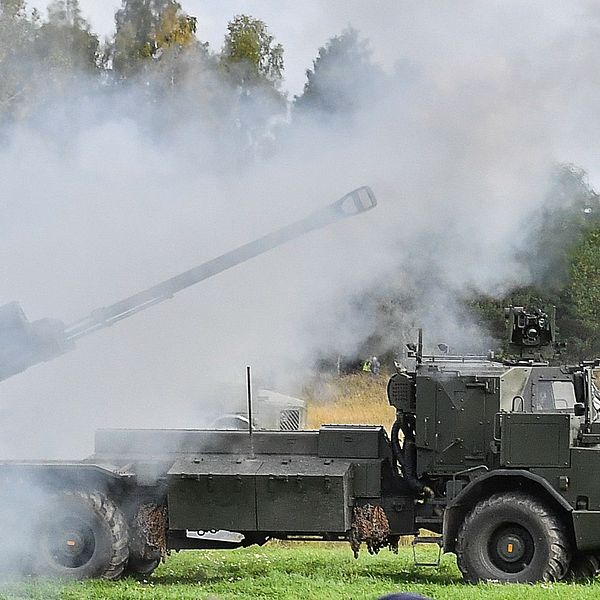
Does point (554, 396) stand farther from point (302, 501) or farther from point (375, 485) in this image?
point (302, 501)

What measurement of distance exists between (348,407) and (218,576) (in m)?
9.54

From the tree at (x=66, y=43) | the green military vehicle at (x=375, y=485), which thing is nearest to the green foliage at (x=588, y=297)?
the tree at (x=66, y=43)

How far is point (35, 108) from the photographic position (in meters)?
21.7

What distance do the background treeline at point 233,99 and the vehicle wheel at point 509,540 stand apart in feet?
12.4

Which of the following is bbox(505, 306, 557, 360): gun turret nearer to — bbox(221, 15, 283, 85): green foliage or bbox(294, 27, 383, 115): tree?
bbox(294, 27, 383, 115): tree

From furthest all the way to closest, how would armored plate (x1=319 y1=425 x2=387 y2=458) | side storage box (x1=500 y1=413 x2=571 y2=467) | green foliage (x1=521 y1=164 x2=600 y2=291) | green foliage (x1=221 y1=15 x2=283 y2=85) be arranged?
green foliage (x1=221 y1=15 x2=283 y2=85)
green foliage (x1=521 y1=164 x2=600 y2=291)
armored plate (x1=319 y1=425 x2=387 y2=458)
side storage box (x1=500 y1=413 x2=571 y2=467)

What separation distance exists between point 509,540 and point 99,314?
4.38m

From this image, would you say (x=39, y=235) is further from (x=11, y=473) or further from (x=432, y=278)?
(x=432, y=278)

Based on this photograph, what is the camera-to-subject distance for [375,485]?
510 inches

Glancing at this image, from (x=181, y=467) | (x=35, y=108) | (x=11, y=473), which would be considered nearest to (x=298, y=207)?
(x=181, y=467)

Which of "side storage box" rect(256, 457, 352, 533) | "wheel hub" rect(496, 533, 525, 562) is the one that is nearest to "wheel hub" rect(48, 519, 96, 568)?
"side storage box" rect(256, 457, 352, 533)

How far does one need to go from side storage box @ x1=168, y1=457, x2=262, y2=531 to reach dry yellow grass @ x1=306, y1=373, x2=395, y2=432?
359 inches

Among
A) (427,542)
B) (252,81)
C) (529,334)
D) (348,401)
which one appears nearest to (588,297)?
(348,401)

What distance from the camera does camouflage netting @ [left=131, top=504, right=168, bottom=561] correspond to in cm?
1280
